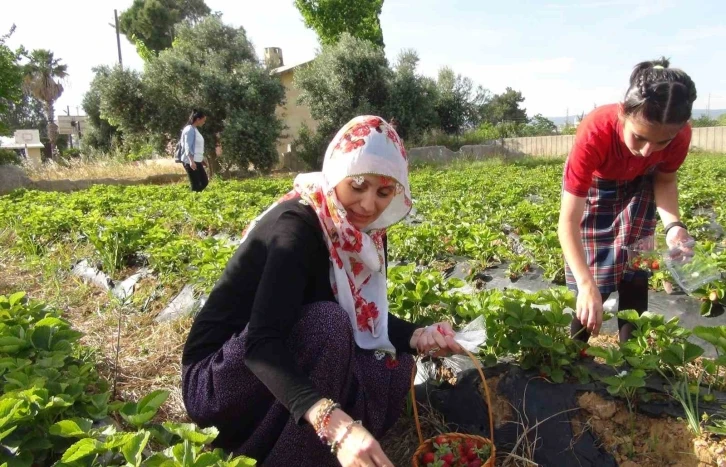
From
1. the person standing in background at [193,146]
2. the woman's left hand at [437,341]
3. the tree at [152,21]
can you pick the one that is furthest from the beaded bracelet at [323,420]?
the tree at [152,21]

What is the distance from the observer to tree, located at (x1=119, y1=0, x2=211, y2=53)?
32.6 metres

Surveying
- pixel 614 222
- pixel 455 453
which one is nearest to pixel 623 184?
pixel 614 222

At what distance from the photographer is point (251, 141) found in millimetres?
16594

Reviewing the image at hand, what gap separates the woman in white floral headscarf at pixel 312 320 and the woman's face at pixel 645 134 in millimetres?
781

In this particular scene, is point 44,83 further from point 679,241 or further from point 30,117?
point 679,241

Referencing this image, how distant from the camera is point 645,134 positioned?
1.86 m

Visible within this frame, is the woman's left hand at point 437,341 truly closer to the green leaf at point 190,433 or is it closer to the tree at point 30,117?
the green leaf at point 190,433

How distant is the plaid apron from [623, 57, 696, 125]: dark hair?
0.53 meters

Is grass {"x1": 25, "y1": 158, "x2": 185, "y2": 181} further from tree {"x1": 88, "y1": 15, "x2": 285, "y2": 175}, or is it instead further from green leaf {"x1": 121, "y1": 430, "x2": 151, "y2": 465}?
green leaf {"x1": 121, "y1": 430, "x2": 151, "y2": 465}

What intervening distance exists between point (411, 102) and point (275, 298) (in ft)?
57.1

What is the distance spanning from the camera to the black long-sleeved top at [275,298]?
1.53 m

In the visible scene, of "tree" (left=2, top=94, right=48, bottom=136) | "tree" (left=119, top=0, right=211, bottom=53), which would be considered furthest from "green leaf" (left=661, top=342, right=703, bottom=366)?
"tree" (left=2, top=94, right=48, bottom=136)

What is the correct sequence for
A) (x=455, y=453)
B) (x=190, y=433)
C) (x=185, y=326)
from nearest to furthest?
1. (x=190, y=433)
2. (x=455, y=453)
3. (x=185, y=326)

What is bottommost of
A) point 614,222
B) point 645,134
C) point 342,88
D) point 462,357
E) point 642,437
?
point 642,437
